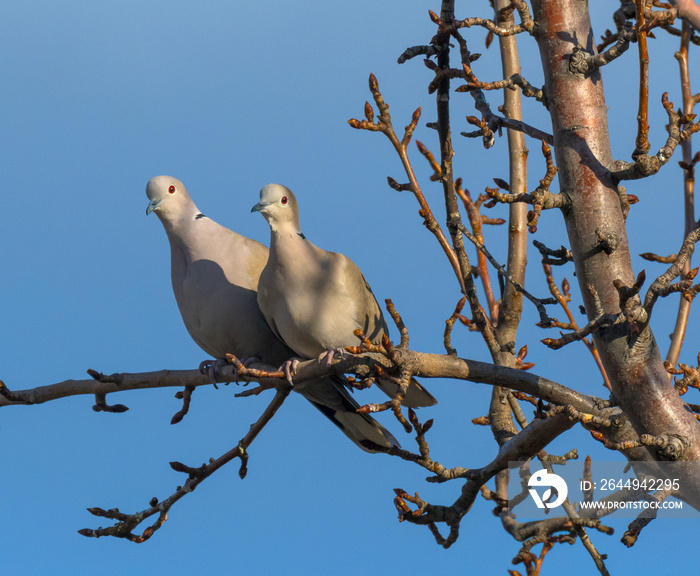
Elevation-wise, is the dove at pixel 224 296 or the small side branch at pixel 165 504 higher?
the dove at pixel 224 296

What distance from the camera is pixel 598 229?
9.10 feet

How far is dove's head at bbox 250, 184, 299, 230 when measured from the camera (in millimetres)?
3795

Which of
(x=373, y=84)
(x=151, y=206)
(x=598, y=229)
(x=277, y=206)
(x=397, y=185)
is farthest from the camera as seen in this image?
(x=151, y=206)

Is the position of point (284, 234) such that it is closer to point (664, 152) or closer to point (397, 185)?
point (397, 185)

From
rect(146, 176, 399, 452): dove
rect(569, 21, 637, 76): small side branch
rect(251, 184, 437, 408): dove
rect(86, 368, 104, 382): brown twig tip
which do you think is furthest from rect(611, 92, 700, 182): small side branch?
rect(86, 368, 104, 382): brown twig tip

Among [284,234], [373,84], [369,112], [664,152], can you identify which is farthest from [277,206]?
[664,152]

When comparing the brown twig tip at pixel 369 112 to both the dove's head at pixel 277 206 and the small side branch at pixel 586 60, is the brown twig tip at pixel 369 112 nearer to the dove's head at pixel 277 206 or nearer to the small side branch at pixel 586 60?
the dove's head at pixel 277 206

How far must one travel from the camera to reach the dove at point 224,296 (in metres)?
4.07

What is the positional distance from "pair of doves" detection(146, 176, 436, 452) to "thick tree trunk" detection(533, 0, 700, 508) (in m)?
1.10

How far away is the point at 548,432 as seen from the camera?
281 centimetres

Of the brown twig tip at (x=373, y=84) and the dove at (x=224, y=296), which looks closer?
the brown twig tip at (x=373, y=84)

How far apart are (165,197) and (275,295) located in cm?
104

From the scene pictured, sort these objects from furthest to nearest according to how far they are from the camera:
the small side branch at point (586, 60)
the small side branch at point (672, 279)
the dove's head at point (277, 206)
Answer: the dove's head at point (277, 206), the small side branch at point (586, 60), the small side branch at point (672, 279)

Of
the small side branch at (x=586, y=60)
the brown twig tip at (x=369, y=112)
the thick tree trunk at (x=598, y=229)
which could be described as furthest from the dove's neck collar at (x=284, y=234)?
the small side branch at (x=586, y=60)
